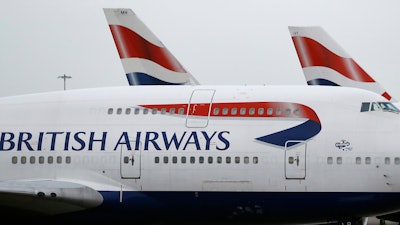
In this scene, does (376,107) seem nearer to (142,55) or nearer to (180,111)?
(180,111)

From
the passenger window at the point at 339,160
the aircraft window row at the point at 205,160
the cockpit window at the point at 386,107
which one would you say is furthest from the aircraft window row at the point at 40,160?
the cockpit window at the point at 386,107

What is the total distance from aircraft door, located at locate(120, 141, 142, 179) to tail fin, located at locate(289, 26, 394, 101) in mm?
19150

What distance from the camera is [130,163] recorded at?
24.0 metres

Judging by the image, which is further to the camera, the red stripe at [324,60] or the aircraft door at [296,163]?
the red stripe at [324,60]

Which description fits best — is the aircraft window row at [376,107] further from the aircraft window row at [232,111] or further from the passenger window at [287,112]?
the passenger window at [287,112]

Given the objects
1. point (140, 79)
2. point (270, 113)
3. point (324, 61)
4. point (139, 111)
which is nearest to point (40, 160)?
point (139, 111)

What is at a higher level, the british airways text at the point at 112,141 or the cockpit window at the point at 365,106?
the cockpit window at the point at 365,106

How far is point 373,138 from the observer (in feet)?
76.1

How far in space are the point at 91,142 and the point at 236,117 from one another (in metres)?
3.94

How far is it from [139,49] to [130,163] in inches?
793

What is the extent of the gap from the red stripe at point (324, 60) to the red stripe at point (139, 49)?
5887 mm

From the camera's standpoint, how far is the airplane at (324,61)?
41.4 metres

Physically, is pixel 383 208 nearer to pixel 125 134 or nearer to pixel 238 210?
pixel 238 210

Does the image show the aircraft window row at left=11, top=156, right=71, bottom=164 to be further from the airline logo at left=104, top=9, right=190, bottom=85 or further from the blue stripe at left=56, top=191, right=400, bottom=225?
the airline logo at left=104, top=9, right=190, bottom=85
